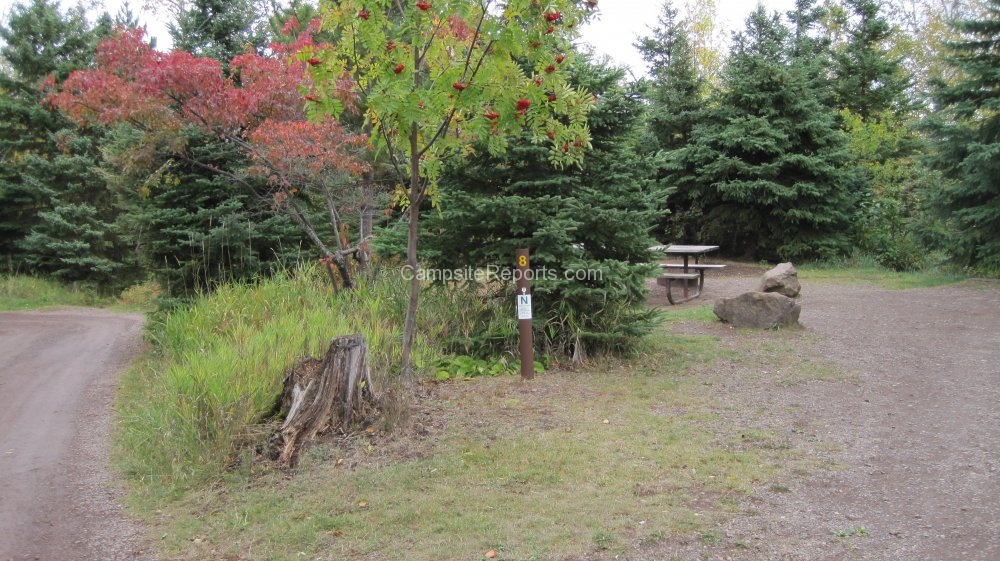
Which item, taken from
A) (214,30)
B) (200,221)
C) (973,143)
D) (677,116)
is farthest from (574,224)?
(677,116)

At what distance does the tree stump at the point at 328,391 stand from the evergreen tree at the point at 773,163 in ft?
45.8

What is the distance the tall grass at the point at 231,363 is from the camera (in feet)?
16.4

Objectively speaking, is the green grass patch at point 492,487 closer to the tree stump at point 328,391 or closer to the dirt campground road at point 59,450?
the tree stump at point 328,391

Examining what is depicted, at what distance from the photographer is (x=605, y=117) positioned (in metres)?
7.83

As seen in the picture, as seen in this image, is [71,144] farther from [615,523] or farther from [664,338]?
[615,523]

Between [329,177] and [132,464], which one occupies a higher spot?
[329,177]

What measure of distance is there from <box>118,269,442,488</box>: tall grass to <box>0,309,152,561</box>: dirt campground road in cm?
28

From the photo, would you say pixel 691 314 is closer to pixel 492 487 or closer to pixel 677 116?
pixel 492 487

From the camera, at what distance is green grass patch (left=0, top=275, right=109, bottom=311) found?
53.3 ft

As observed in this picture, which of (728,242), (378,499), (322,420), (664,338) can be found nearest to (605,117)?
(664,338)

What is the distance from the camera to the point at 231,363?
5555mm

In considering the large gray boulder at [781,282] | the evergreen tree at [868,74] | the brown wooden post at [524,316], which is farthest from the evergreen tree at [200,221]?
the evergreen tree at [868,74]

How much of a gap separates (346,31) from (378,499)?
3.41m

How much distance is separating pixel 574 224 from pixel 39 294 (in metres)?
→ 15.0
